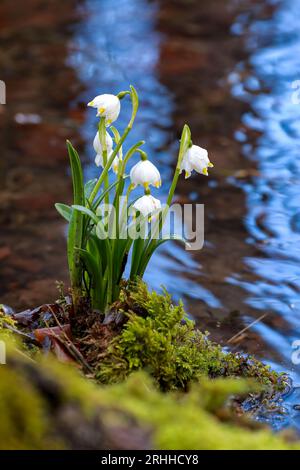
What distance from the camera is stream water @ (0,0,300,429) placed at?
370 centimetres

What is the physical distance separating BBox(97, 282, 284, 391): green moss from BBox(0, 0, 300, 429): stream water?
0.28m

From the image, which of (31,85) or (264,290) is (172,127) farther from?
(264,290)

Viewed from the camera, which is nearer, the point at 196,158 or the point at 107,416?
the point at 107,416

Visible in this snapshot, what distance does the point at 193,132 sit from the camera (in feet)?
18.7

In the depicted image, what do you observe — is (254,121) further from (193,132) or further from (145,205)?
(145,205)

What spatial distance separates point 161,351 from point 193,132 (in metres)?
3.77

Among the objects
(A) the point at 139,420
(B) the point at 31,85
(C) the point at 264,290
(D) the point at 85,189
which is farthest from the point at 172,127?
(A) the point at 139,420

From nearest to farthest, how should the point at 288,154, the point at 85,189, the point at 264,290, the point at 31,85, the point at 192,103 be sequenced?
1. the point at 85,189
2. the point at 264,290
3. the point at 288,154
4. the point at 192,103
5. the point at 31,85

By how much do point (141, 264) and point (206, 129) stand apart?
141 inches

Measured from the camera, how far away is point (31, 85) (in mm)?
6738

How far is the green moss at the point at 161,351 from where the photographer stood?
7.00ft

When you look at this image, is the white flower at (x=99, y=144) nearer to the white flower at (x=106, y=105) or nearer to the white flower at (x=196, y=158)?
the white flower at (x=106, y=105)

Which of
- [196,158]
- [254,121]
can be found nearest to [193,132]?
[254,121]

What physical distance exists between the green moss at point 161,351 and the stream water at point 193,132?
11.1 inches
